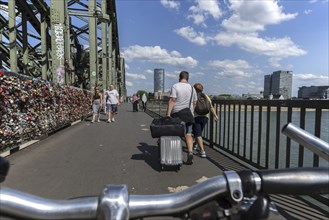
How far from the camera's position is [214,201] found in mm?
1316

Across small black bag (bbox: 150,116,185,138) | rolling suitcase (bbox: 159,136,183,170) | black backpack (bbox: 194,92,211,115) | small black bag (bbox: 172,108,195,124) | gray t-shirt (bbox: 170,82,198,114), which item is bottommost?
rolling suitcase (bbox: 159,136,183,170)

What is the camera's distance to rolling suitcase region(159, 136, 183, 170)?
5.45 m

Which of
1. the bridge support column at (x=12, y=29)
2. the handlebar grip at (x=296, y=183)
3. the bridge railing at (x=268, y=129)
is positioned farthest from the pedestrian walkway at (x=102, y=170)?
the bridge support column at (x=12, y=29)

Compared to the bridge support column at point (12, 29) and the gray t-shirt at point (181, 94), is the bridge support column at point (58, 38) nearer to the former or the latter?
the bridge support column at point (12, 29)

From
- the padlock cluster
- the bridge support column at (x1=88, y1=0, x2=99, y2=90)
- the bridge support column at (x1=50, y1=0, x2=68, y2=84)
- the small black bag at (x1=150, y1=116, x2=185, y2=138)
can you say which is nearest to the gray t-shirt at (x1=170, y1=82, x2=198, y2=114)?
the small black bag at (x1=150, y1=116, x2=185, y2=138)

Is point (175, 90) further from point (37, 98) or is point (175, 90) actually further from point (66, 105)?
point (66, 105)

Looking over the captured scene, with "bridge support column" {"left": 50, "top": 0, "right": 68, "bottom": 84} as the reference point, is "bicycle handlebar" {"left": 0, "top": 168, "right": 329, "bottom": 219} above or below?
below

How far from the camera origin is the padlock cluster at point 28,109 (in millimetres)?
6539

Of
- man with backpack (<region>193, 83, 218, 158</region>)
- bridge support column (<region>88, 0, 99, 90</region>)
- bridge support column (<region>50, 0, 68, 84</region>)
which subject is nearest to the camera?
man with backpack (<region>193, 83, 218, 158</region>)

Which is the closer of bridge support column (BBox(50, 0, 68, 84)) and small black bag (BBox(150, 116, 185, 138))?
small black bag (BBox(150, 116, 185, 138))

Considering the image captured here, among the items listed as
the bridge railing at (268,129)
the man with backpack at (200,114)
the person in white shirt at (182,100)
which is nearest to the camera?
the bridge railing at (268,129)

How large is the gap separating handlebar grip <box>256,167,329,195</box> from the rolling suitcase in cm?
416

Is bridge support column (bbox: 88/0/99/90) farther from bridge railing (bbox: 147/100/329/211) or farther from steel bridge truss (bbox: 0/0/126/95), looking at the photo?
bridge railing (bbox: 147/100/329/211)

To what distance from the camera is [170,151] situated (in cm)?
546
